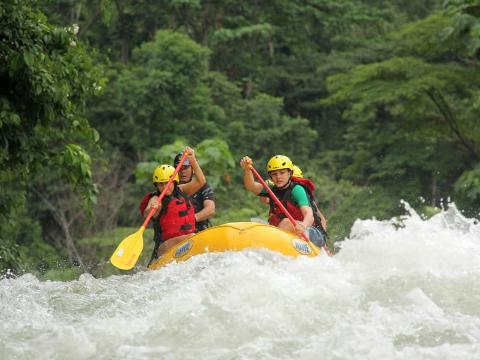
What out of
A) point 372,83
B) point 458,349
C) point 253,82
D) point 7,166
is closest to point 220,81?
point 253,82

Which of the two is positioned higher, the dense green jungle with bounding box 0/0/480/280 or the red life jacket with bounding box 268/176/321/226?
the red life jacket with bounding box 268/176/321/226

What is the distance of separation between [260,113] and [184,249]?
15259mm

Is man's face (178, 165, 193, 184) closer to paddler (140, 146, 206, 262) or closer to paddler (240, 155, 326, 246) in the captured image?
paddler (140, 146, 206, 262)

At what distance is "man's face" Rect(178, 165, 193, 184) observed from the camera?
1020 cm

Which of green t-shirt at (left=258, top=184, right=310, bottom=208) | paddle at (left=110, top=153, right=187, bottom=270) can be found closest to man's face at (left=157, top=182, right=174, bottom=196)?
paddle at (left=110, top=153, right=187, bottom=270)

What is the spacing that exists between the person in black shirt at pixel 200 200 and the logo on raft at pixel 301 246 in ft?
5.49

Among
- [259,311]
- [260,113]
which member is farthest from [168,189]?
[260,113]

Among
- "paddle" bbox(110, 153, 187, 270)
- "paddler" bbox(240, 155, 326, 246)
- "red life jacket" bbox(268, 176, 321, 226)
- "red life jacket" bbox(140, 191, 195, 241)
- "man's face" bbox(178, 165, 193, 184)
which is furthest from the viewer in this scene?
"man's face" bbox(178, 165, 193, 184)

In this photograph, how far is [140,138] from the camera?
21609mm

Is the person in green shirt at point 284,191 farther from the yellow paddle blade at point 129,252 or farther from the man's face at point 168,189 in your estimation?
the yellow paddle blade at point 129,252

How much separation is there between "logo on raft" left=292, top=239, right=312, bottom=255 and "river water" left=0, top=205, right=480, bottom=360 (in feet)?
0.73

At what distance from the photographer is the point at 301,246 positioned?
8.71 meters

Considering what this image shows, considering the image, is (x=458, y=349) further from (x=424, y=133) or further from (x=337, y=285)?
(x=424, y=133)

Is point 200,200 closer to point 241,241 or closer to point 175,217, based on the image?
point 175,217
